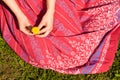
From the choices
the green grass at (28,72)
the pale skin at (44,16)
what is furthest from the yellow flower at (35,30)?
the green grass at (28,72)

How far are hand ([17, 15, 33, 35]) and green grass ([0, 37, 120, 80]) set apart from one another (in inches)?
11.5

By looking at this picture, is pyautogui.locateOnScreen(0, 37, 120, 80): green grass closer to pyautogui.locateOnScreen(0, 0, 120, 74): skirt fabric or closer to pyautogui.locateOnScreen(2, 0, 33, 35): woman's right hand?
pyautogui.locateOnScreen(0, 0, 120, 74): skirt fabric

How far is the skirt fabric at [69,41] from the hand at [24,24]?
64 millimetres

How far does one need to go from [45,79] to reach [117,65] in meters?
0.53

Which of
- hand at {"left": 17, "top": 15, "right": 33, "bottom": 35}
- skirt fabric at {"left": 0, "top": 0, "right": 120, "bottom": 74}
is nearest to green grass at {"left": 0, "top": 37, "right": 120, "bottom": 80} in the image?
skirt fabric at {"left": 0, "top": 0, "right": 120, "bottom": 74}

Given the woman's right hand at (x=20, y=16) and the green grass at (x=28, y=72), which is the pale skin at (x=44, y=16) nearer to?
the woman's right hand at (x=20, y=16)

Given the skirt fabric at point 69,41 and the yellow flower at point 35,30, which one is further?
the skirt fabric at point 69,41

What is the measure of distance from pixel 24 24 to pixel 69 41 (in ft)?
1.05

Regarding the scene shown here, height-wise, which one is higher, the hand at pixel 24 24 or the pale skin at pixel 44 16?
the pale skin at pixel 44 16

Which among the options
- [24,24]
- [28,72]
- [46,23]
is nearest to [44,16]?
[46,23]

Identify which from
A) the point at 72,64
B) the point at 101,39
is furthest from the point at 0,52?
the point at 101,39

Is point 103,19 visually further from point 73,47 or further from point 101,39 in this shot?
point 73,47

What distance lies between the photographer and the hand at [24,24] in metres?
1.89

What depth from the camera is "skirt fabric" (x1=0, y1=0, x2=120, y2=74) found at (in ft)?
6.46
